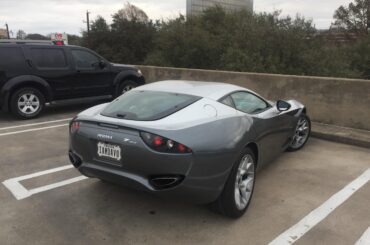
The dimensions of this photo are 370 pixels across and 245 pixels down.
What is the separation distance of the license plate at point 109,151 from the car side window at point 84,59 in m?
6.20

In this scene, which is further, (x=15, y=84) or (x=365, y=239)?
(x=15, y=84)

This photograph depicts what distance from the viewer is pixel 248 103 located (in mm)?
4426

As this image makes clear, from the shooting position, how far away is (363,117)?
22.7 feet

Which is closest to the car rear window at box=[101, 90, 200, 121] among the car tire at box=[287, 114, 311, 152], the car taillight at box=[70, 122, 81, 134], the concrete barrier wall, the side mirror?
the car taillight at box=[70, 122, 81, 134]

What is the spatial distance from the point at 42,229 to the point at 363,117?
5986mm

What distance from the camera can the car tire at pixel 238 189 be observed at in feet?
11.4

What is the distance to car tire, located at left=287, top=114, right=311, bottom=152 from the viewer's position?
593 centimetres

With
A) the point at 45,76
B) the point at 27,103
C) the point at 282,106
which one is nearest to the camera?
the point at 282,106

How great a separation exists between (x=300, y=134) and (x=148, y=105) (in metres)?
3.25

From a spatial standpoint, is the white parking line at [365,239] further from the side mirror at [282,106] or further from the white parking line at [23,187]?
the white parking line at [23,187]

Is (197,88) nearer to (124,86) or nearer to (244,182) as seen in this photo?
(244,182)

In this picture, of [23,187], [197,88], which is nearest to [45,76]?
[23,187]

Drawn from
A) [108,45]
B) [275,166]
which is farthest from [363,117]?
[108,45]

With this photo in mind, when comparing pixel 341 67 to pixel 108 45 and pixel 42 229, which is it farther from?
pixel 108 45
